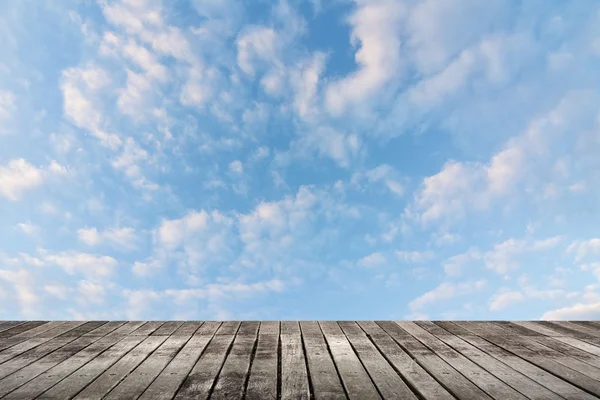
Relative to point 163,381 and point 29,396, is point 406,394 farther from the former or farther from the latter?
point 29,396

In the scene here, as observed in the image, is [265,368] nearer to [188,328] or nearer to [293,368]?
[293,368]

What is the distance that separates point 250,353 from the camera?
2.54 m

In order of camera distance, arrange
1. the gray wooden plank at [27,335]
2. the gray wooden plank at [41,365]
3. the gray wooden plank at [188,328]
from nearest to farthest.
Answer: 1. the gray wooden plank at [41,365]
2. the gray wooden plank at [27,335]
3. the gray wooden plank at [188,328]

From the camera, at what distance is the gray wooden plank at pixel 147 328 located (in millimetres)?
3173

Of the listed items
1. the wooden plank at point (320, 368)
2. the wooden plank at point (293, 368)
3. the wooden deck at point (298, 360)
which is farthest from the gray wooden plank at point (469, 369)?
the wooden plank at point (293, 368)

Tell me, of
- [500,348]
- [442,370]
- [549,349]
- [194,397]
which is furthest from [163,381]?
[549,349]

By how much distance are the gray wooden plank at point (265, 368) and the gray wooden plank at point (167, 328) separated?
0.69 m

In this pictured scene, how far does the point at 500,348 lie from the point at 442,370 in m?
0.77

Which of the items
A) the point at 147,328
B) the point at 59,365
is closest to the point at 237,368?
the point at 59,365

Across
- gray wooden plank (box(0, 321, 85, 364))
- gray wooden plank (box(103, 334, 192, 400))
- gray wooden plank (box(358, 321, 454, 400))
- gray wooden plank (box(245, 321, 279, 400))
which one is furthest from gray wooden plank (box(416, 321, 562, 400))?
gray wooden plank (box(0, 321, 85, 364))

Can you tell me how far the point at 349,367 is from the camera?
2.26 meters

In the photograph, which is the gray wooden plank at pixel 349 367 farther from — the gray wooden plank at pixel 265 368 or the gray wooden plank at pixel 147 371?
the gray wooden plank at pixel 147 371

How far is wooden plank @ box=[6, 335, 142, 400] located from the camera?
1938 millimetres

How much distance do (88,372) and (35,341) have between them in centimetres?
104
